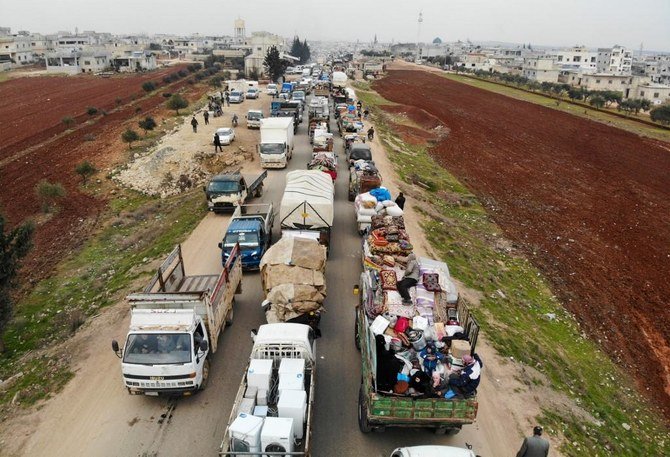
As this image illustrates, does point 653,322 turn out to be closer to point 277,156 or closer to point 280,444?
point 280,444

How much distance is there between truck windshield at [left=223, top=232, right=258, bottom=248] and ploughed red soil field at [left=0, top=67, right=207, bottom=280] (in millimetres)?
9332

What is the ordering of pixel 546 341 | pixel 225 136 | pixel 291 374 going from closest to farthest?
1. pixel 291 374
2. pixel 546 341
3. pixel 225 136

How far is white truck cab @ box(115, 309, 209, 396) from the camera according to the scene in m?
10.3

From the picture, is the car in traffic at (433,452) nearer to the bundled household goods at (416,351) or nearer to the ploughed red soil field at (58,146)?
the bundled household goods at (416,351)

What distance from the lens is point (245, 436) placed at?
A: 8422mm

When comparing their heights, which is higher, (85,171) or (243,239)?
(243,239)

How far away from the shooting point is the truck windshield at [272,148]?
29.2 m

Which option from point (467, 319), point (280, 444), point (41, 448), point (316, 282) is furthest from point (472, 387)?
point (41, 448)

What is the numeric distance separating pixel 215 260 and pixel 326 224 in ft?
14.4

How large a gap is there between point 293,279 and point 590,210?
944 inches

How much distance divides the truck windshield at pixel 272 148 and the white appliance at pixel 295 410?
21648 millimetres

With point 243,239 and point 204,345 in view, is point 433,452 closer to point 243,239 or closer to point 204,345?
point 204,345

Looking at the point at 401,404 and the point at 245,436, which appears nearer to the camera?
the point at 245,436

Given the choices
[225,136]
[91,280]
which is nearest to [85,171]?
[225,136]
